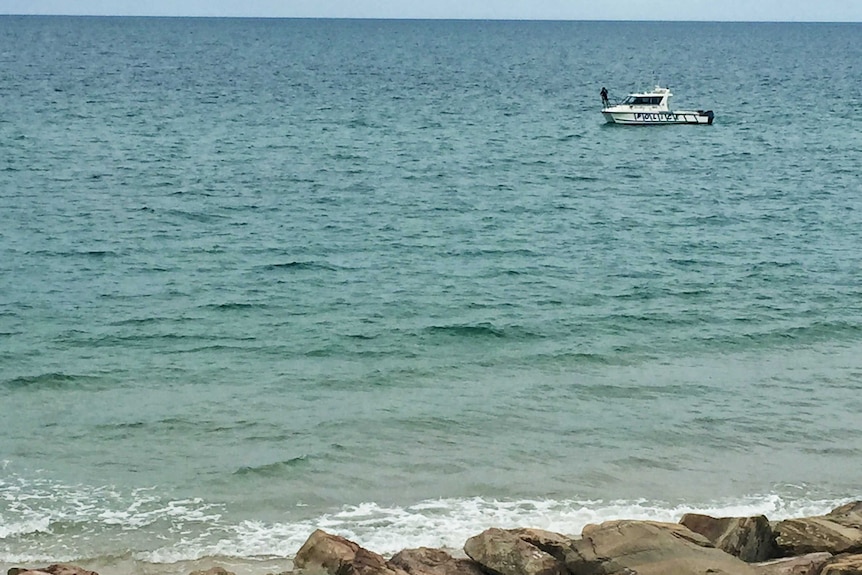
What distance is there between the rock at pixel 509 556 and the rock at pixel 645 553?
0.27 meters

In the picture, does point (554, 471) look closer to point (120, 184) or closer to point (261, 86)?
point (120, 184)

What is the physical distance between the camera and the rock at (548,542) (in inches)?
511

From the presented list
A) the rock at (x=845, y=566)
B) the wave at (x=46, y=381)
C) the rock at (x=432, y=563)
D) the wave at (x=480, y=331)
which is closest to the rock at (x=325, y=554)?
the rock at (x=432, y=563)

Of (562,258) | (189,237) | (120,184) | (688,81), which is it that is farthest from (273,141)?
(688,81)

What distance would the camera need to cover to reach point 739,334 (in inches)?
1018

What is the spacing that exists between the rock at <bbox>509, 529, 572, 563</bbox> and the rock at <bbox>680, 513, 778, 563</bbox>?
1.82m

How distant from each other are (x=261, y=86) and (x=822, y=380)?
81.0m

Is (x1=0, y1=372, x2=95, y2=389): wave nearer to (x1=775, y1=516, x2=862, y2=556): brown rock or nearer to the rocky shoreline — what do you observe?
the rocky shoreline

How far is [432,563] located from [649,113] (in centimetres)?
5829

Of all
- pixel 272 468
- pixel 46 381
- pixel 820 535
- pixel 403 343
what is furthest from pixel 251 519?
pixel 403 343

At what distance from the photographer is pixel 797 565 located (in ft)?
41.2

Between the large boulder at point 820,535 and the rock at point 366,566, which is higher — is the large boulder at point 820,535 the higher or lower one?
the higher one

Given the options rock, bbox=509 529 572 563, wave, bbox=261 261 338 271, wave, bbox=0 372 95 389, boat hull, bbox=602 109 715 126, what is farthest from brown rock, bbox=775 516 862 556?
boat hull, bbox=602 109 715 126

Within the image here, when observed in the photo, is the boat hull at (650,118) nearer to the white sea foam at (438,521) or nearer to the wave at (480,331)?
the wave at (480,331)
